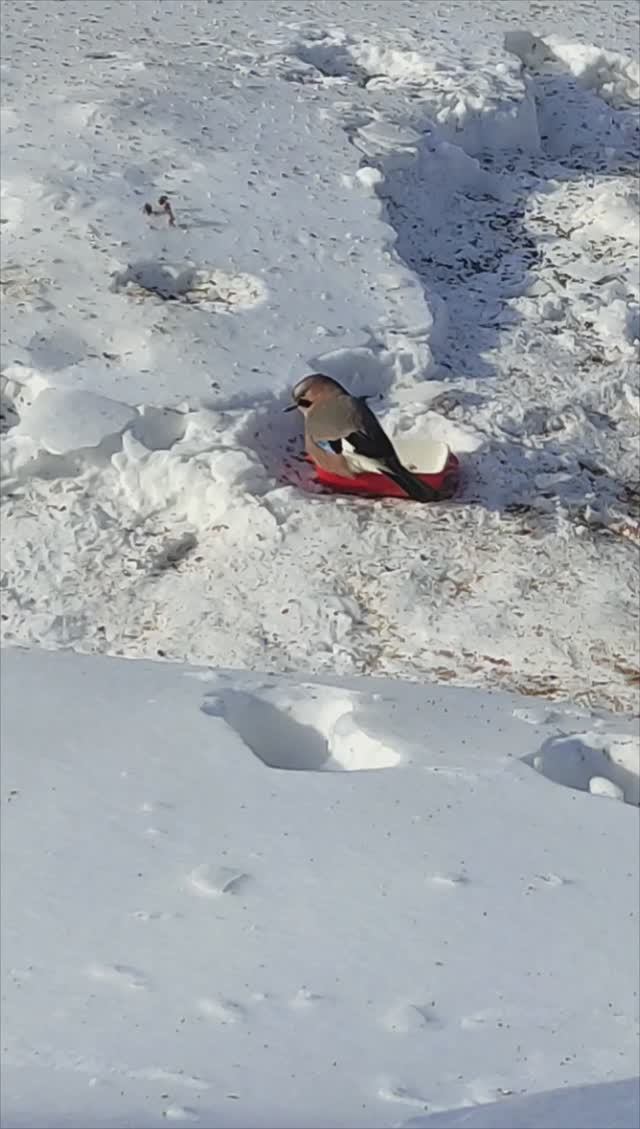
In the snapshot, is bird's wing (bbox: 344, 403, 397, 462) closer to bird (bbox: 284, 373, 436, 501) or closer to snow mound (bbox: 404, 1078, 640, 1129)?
bird (bbox: 284, 373, 436, 501)

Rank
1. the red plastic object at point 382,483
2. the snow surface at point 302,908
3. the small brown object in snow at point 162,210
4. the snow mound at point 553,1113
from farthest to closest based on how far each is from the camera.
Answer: the small brown object in snow at point 162,210 < the red plastic object at point 382,483 < the snow surface at point 302,908 < the snow mound at point 553,1113

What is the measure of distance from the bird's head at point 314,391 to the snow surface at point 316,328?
17 cm

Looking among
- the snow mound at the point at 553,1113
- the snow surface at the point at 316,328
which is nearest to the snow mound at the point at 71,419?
the snow surface at the point at 316,328

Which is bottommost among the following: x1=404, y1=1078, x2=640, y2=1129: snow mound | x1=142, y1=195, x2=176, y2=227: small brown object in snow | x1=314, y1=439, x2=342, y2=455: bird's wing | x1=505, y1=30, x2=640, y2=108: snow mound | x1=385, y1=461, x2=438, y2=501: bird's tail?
x1=505, y1=30, x2=640, y2=108: snow mound

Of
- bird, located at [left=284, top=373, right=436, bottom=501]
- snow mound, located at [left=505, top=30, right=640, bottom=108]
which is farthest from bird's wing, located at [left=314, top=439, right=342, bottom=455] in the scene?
snow mound, located at [left=505, top=30, right=640, bottom=108]

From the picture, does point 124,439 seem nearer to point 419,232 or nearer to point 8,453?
point 8,453

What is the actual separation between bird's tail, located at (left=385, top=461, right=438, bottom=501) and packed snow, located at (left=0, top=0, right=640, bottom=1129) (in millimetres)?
89

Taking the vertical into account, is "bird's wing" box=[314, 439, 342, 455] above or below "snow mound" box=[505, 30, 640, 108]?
above

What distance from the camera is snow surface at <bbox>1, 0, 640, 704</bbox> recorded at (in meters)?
5.08

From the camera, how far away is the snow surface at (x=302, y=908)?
9.21 ft

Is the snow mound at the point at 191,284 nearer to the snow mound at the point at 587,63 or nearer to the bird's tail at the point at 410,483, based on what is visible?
the bird's tail at the point at 410,483

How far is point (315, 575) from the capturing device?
5.17 meters

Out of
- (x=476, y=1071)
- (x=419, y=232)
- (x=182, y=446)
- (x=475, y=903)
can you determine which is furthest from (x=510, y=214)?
(x=476, y=1071)

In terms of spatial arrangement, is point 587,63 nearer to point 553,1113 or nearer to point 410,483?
point 410,483
